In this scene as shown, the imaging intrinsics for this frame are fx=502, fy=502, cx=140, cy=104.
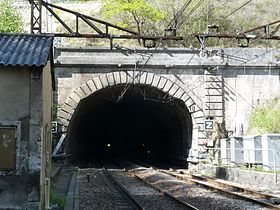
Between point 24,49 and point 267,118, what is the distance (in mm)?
17960

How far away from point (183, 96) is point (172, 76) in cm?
128

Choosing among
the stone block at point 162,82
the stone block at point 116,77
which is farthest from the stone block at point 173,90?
the stone block at point 116,77

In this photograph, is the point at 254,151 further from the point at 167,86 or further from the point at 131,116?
the point at 131,116

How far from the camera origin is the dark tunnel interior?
3052cm

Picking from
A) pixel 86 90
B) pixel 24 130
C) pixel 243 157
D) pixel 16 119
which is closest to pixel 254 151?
pixel 243 157

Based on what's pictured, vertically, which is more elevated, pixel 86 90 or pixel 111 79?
pixel 111 79

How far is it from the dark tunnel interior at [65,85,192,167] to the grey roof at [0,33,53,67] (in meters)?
17.4

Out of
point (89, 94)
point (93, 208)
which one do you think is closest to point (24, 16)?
point (89, 94)

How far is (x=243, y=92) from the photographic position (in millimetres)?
28312

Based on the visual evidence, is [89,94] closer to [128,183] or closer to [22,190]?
[128,183]

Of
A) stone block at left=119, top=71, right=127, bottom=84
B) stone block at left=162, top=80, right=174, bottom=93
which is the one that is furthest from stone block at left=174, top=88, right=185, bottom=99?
stone block at left=119, top=71, right=127, bottom=84

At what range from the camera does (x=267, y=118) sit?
25.7 metres

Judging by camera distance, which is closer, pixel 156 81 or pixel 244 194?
pixel 244 194

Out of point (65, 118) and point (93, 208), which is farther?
point (65, 118)
